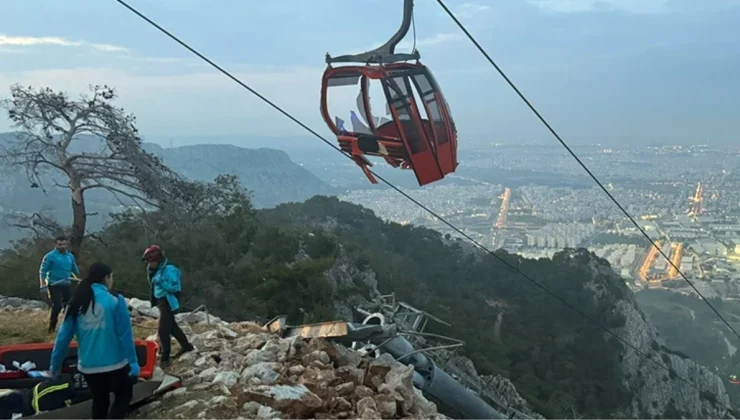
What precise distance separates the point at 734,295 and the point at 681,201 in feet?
95.6

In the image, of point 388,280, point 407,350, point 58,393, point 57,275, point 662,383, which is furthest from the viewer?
point 662,383

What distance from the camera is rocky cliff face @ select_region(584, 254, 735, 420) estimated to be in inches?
1133

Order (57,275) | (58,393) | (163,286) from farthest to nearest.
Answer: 1. (57,275)
2. (163,286)
3. (58,393)

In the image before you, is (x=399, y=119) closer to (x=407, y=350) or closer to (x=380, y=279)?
(x=407, y=350)

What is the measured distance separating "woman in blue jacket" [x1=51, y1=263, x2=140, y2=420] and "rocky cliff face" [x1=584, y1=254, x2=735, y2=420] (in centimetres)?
2709

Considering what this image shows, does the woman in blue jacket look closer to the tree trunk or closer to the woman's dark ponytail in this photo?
the woman's dark ponytail

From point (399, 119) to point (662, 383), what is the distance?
101 ft

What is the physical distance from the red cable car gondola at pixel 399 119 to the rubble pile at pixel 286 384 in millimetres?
2100

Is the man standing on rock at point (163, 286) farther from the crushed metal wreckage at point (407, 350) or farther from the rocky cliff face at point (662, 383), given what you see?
the rocky cliff face at point (662, 383)

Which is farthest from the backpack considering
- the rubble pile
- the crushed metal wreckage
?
the crushed metal wreckage

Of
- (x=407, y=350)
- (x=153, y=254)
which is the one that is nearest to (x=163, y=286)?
(x=153, y=254)

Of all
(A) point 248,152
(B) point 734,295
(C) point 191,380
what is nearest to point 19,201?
(C) point 191,380

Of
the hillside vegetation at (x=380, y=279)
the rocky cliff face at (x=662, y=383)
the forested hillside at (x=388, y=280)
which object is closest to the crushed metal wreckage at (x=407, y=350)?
the hillside vegetation at (x=380, y=279)

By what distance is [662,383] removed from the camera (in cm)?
3038
